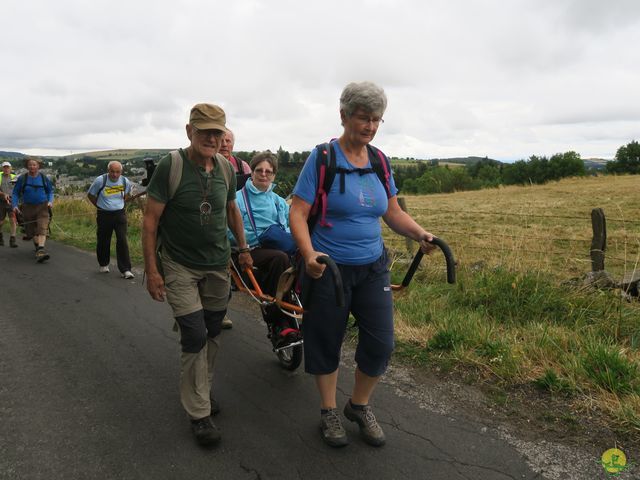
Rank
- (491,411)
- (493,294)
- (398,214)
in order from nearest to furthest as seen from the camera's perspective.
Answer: (398,214) → (491,411) → (493,294)

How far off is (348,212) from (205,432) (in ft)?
5.24

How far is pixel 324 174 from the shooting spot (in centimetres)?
257

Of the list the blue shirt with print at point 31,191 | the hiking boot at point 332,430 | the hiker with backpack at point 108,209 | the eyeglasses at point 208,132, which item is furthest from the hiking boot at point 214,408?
the blue shirt with print at point 31,191

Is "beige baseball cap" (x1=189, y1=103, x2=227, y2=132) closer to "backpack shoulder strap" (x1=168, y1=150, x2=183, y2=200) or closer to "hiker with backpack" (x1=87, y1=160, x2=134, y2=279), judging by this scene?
"backpack shoulder strap" (x1=168, y1=150, x2=183, y2=200)

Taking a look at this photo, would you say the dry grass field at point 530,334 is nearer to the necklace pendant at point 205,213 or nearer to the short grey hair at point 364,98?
the necklace pendant at point 205,213

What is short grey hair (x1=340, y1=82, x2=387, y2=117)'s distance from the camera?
2469 mm

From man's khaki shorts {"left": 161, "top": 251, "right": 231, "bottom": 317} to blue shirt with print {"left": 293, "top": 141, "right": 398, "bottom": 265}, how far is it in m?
0.84

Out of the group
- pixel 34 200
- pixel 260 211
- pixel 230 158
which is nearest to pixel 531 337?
pixel 260 211

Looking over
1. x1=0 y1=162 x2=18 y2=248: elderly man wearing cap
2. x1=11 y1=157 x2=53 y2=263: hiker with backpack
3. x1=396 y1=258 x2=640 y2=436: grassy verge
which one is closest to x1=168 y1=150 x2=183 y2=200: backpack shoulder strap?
x1=396 y1=258 x2=640 y2=436: grassy verge

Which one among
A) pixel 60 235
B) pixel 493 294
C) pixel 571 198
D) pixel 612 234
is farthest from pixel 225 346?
pixel 571 198

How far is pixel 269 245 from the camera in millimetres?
4113

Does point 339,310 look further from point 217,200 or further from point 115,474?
point 115,474

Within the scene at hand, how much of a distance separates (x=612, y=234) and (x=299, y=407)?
37.1 feet

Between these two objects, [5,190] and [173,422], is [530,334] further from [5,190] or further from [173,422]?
[5,190]
